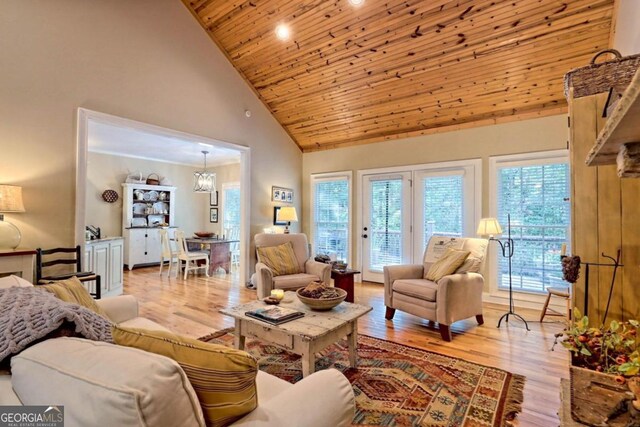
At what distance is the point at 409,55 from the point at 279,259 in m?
3.02

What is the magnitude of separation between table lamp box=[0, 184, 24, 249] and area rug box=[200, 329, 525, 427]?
1995mm

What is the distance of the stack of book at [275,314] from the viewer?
222 centimetres

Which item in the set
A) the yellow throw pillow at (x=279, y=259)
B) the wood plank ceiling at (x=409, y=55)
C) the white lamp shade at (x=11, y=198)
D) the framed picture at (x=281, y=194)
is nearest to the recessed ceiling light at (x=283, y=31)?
the wood plank ceiling at (x=409, y=55)

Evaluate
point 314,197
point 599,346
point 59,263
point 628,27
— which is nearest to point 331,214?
point 314,197

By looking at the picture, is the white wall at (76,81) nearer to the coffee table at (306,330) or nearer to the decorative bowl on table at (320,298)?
the coffee table at (306,330)

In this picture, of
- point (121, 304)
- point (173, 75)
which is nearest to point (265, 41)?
point (173, 75)

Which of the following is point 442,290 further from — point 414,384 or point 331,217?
point 331,217

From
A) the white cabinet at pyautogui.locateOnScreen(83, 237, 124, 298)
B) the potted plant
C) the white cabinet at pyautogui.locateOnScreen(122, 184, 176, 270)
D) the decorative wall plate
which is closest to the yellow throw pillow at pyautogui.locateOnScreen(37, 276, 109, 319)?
the potted plant

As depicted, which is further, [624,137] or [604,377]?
[604,377]

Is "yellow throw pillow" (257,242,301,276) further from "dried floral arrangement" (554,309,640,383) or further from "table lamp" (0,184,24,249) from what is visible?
"dried floral arrangement" (554,309,640,383)

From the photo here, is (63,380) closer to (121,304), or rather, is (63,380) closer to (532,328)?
(121,304)

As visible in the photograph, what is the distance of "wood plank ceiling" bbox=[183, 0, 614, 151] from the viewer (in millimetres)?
3305

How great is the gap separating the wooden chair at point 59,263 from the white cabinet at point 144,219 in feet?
12.9

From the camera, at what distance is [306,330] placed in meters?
2.08
